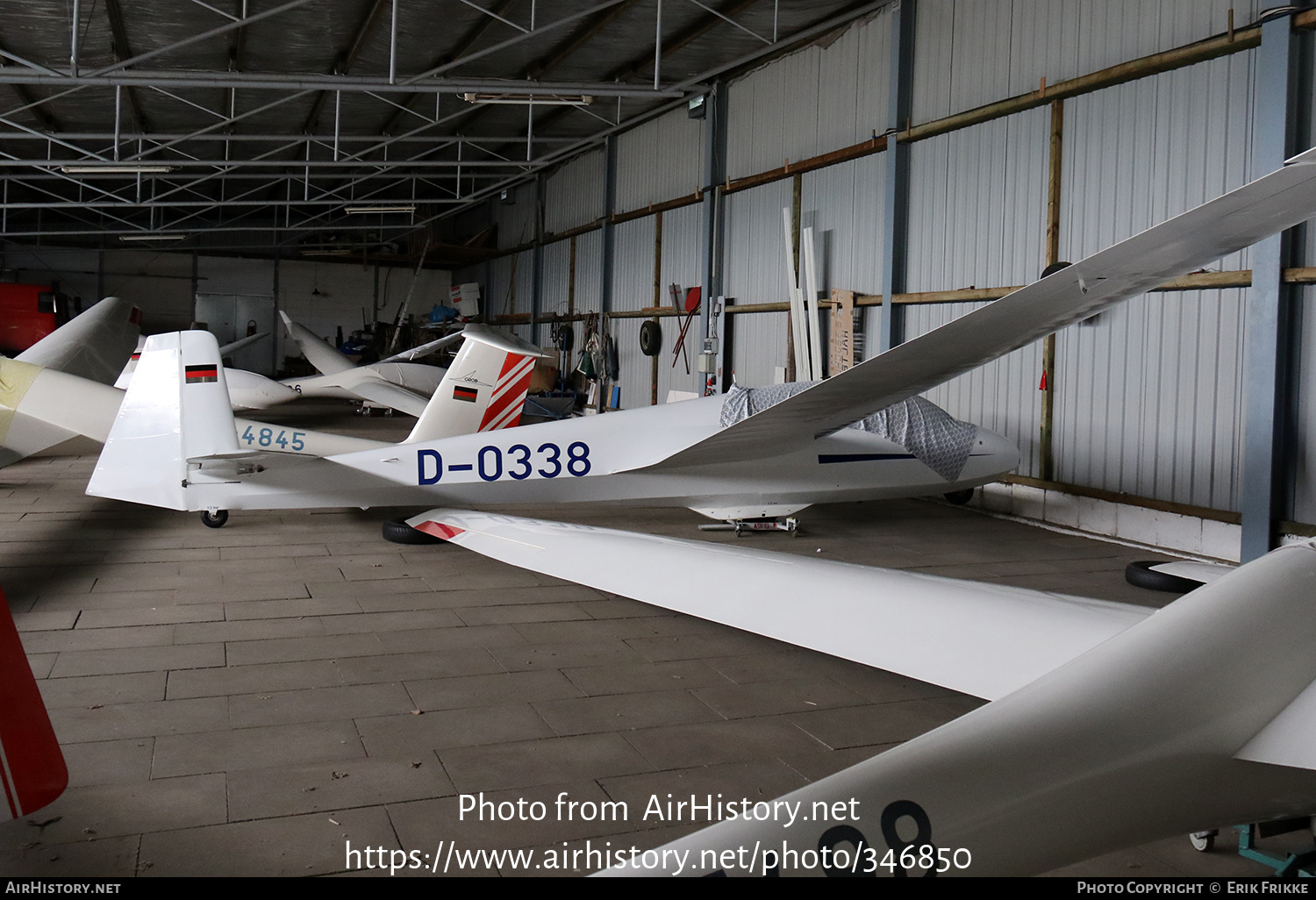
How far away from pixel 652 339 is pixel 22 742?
1412cm

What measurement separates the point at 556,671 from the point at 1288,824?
2.69m

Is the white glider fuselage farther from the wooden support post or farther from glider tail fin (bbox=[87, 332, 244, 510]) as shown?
the wooden support post

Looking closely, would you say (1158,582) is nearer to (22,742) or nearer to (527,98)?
(22,742)

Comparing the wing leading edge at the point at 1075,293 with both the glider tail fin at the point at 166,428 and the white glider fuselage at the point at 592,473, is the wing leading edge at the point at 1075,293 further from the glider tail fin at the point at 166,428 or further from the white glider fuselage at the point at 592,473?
the glider tail fin at the point at 166,428

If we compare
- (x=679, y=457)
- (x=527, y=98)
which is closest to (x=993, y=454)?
(x=679, y=457)

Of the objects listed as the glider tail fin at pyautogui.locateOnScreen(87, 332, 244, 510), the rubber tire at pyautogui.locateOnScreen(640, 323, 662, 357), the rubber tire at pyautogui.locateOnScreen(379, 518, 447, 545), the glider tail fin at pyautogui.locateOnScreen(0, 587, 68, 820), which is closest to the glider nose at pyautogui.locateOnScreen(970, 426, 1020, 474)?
the rubber tire at pyautogui.locateOnScreen(379, 518, 447, 545)

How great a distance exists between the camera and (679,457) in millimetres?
6363

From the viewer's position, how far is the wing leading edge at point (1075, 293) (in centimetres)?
267

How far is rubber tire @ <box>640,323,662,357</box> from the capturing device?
1571cm

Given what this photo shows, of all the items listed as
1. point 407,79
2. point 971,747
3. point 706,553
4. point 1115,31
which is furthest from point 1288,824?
point 407,79

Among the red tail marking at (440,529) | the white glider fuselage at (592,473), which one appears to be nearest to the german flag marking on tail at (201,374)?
the white glider fuselage at (592,473)

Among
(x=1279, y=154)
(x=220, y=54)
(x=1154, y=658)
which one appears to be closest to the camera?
(x=1154, y=658)
